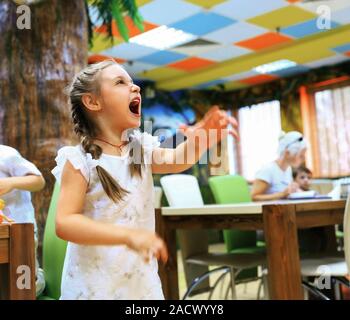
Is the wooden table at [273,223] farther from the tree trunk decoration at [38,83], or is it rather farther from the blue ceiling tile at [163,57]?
the blue ceiling tile at [163,57]

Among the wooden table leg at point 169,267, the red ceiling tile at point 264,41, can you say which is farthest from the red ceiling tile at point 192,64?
the wooden table leg at point 169,267

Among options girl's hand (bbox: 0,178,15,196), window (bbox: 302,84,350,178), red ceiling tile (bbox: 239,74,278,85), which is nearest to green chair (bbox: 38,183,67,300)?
girl's hand (bbox: 0,178,15,196)

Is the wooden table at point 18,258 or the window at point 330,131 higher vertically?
the window at point 330,131

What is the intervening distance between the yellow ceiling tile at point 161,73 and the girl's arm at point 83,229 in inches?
196

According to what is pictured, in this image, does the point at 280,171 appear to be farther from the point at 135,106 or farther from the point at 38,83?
the point at 135,106

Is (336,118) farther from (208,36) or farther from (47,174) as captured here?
(47,174)

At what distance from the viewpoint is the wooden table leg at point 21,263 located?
91cm

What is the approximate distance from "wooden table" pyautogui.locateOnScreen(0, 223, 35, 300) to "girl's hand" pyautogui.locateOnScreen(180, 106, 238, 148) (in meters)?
0.41

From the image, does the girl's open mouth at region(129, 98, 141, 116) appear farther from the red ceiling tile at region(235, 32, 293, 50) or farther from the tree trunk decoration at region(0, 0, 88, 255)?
the red ceiling tile at region(235, 32, 293, 50)

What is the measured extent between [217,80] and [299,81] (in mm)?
1068

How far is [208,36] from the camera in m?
4.60

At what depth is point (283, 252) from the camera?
4.53 ft

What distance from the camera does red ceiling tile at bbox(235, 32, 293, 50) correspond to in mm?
4645

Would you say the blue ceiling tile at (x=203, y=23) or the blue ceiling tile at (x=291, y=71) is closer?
the blue ceiling tile at (x=203, y=23)
